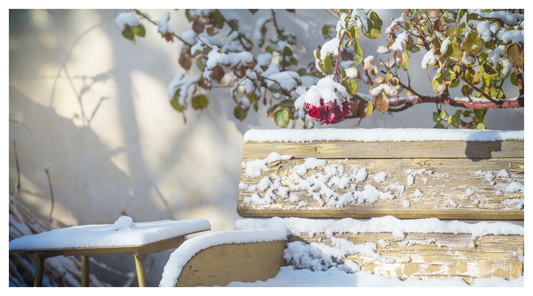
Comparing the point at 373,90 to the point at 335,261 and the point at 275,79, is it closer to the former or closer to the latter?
the point at 335,261

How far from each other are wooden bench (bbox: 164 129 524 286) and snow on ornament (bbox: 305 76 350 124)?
0.14 m

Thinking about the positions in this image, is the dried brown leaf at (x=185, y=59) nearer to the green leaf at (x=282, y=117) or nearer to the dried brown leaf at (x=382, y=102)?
the green leaf at (x=282, y=117)

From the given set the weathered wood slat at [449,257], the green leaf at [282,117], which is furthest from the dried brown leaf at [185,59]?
the weathered wood slat at [449,257]

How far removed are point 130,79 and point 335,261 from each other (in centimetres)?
145

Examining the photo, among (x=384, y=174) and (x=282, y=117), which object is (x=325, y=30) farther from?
(x=384, y=174)

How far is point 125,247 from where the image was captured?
0.75 meters

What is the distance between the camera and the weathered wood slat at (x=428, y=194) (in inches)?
26.8

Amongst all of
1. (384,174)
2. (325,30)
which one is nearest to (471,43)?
(384,174)

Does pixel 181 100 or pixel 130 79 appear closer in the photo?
pixel 181 100

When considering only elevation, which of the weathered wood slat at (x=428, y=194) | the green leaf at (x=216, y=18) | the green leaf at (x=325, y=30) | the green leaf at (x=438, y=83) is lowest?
the weathered wood slat at (x=428, y=194)

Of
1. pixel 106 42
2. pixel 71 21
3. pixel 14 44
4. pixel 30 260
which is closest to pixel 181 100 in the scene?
pixel 106 42

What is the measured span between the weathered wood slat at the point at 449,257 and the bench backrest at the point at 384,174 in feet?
0.15

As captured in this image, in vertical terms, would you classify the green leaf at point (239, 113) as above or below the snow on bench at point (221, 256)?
above

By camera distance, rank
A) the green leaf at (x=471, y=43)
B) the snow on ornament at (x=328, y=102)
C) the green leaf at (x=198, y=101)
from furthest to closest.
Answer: the green leaf at (x=198, y=101) → the green leaf at (x=471, y=43) → the snow on ornament at (x=328, y=102)
